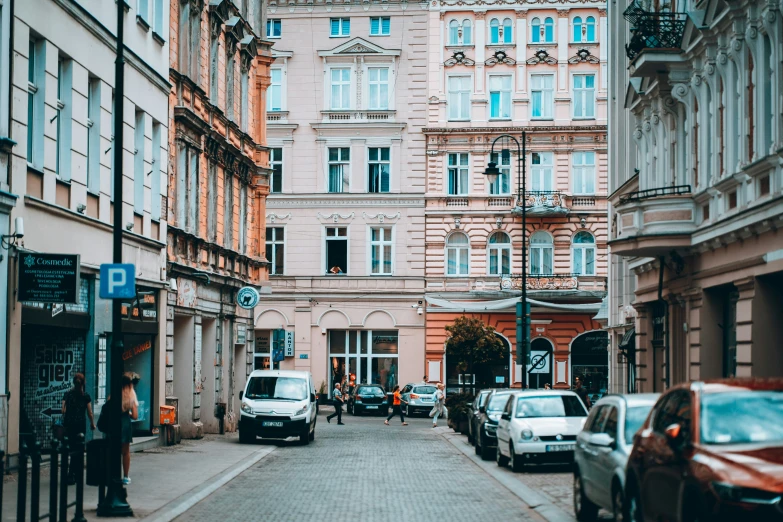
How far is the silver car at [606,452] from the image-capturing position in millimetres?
13180

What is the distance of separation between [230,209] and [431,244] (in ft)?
68.4

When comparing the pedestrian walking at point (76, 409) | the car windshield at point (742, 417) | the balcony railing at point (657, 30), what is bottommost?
the pedestrian walking at point (76, 409)

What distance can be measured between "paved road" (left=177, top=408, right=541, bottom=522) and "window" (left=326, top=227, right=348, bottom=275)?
26.4 m

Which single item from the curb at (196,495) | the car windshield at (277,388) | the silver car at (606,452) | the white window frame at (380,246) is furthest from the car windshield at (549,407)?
the white window frame at (380,246)

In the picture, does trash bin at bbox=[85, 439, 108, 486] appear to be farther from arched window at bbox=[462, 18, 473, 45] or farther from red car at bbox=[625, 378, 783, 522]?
arched window at bbox=[462, 18, 473, 45]

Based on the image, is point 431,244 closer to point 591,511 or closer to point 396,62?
point 396,62

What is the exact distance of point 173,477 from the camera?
828 inches

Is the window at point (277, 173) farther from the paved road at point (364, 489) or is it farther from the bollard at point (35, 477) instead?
the bollard at point (35, 477)

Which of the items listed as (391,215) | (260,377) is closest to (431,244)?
(391,215)

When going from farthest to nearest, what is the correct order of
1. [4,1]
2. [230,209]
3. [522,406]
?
[230,209] < [522,406] < [4,1]

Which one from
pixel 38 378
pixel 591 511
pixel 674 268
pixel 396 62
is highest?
pixel 396 62

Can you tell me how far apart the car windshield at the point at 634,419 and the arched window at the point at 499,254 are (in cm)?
4290

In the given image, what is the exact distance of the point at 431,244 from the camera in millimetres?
57406

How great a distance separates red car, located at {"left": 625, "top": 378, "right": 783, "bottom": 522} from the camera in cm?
909
